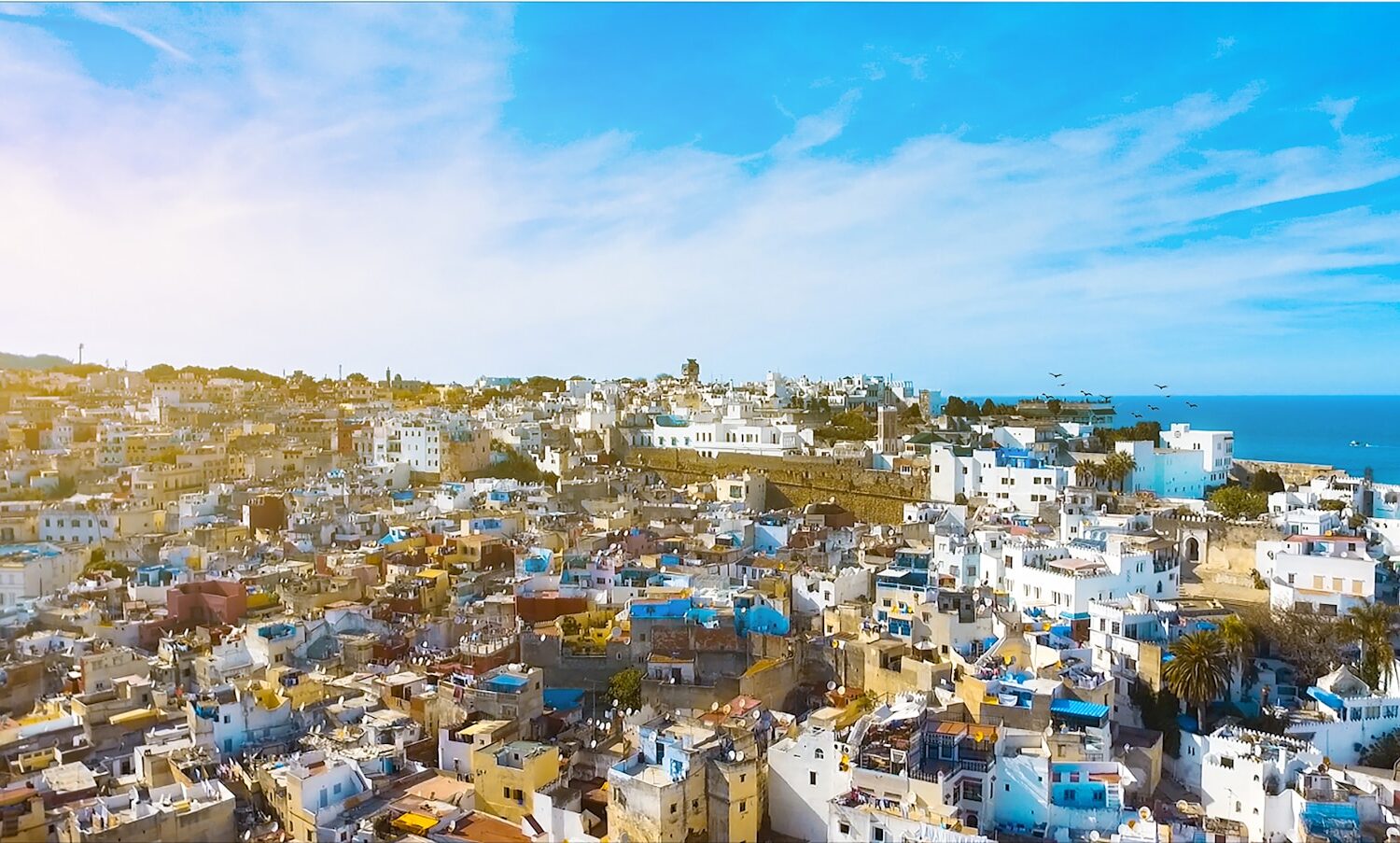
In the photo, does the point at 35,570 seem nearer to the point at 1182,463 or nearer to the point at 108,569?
the point at 108,569

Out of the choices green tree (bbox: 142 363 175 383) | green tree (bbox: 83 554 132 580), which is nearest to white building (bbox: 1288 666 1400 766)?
green tree (bbox: 83 554 132 580)

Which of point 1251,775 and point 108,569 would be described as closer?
point 1251,775

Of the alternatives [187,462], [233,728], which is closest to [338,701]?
[233,728]

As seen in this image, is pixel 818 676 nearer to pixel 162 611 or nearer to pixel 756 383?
pixel 162 611

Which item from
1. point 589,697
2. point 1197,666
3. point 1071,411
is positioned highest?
point 1071,411

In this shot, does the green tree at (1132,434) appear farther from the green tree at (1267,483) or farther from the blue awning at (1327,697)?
the blue awning at (1327,697)

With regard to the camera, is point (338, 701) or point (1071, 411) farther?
point (1071, 411)

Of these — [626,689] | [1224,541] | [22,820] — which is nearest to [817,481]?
[1224,541]
